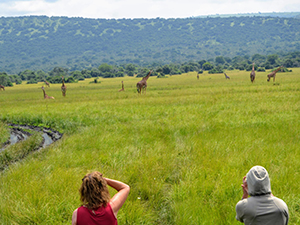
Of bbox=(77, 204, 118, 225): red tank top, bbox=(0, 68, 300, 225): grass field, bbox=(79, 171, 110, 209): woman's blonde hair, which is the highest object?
bbox=(79, 171, 110, 209): woman's blonde hair

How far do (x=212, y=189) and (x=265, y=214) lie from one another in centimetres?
267

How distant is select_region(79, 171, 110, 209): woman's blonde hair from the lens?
2.67m

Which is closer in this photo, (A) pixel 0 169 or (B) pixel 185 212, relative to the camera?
(B) pixel 185 212

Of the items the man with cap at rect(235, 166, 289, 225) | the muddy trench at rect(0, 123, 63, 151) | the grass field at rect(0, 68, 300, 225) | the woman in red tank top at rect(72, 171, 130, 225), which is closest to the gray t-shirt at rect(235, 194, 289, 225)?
the man with cap at rect(235, 166, 289, 225)

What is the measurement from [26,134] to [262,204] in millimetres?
11852

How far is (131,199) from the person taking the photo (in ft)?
17.0

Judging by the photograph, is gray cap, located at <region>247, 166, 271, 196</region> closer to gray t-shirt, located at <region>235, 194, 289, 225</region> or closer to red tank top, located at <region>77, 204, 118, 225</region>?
gray t-shirt, located at <region>235, 194, 289, 225</region>

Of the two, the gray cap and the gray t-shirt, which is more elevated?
the gray cap

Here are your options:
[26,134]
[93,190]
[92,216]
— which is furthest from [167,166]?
[26,134]

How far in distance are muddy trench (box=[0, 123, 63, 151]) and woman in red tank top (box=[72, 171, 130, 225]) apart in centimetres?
803

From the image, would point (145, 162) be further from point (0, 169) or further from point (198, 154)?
point (0, 169)

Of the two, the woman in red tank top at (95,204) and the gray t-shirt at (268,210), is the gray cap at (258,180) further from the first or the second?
the woman in red tank top at (95,204)

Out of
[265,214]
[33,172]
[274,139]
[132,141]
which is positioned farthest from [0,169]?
[274,139]

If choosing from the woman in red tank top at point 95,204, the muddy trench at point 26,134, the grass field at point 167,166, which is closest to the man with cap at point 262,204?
the woman in red tank top at point 95,204
